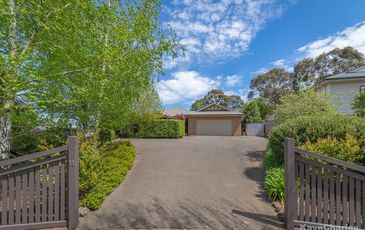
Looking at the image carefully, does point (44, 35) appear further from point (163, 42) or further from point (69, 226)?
point (69, 226)

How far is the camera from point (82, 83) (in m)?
5.43

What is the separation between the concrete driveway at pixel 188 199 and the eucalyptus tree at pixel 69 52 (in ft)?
9.08

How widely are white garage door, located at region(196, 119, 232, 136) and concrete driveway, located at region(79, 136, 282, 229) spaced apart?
14.4 metres

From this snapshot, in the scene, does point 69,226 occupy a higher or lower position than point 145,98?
lower

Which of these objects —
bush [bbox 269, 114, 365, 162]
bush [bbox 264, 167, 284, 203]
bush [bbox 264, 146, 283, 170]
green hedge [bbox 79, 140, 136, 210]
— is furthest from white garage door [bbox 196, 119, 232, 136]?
bush [bbox 264, 167, 284, 203]

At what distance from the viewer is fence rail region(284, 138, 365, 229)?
11.0ft

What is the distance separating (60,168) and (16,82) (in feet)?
6.67

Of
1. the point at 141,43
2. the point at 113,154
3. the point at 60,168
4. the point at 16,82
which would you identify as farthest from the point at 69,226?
the point at 141,43

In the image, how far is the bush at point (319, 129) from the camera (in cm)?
530

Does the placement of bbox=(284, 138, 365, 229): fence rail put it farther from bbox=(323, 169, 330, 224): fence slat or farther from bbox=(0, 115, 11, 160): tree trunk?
bbox=(0, 115, 11, 160): tree trunk

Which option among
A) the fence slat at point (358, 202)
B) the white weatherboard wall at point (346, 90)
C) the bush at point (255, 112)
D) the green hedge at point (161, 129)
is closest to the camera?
the fence slat at point (358, 202)

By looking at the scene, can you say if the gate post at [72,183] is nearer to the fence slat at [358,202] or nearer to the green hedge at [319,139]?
the green hedge at [319,139]

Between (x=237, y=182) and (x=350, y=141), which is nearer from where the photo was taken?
(x=350, y=141)

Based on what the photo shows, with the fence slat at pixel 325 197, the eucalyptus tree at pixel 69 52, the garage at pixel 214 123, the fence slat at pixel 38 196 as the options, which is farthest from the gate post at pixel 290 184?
the garage at pixel 214 123
